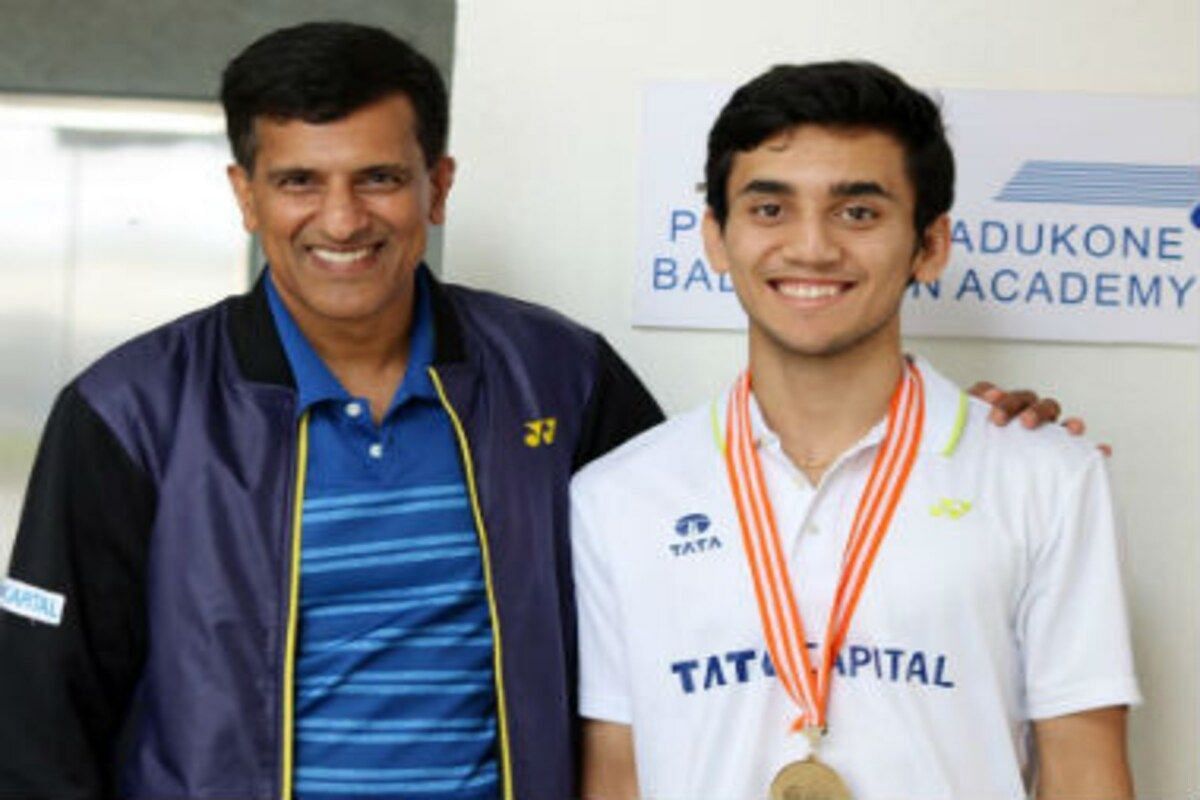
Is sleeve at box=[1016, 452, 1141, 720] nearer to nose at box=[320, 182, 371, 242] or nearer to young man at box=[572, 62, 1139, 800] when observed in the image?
young man at box=[572, 62, 1139, 800]

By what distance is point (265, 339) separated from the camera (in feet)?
7.24

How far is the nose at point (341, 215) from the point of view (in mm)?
2102

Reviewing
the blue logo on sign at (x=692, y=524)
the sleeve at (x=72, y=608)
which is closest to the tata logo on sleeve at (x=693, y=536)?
the blue logo on sign at (x=692, y=524)

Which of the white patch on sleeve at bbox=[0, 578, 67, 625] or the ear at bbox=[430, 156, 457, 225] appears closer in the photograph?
the white patch on sleeve at bbox=[0, 578, 67, 625]

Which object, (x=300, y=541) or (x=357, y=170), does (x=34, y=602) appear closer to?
(x=300, y=541)

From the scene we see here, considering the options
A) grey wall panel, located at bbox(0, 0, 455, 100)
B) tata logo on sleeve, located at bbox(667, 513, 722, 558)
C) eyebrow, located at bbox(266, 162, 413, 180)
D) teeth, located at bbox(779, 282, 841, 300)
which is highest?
grey wall panel, located at bbox(0, 0, 455, 100)

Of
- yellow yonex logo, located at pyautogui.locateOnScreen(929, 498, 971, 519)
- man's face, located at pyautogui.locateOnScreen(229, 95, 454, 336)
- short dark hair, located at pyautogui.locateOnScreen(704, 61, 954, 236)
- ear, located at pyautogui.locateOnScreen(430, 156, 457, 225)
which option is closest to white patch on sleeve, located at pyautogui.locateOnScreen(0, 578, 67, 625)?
man's face, located at pyautogui.locateOnScreen(229, 95, 454, 336)

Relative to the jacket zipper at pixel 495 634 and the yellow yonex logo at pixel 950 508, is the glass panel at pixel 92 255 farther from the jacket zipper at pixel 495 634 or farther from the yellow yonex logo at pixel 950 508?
the yellow yonex logo at pixel 950 508

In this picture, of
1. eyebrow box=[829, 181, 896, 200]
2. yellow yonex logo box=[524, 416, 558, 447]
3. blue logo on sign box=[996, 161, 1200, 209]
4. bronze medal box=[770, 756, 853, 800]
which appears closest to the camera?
bronze medal box=[770, 756, 853, 800]

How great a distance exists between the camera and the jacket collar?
2186mm

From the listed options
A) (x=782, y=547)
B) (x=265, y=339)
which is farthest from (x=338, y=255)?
(x=782, y=547)

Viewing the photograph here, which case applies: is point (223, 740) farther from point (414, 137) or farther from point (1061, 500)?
point (1061, 500)

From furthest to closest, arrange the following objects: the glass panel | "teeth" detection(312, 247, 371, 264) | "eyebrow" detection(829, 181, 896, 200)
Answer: the glass panel, "teeth" detection(312, 247, 371, 264), "eyebrow" detection(829, 181, 896, 200)

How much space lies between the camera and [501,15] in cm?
291
